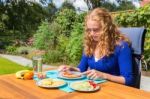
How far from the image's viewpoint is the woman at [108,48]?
2680 mm

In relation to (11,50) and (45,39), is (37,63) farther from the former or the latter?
(11,50)

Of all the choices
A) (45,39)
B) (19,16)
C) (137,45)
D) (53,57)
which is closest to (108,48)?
(137,45)

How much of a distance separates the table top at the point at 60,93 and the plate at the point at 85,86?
4 cm

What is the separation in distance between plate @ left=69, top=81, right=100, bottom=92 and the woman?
0.37 meters

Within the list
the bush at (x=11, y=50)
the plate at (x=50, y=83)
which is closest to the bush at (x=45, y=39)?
the bush at (x=11, y=50)

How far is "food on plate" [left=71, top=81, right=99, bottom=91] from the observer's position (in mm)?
2230

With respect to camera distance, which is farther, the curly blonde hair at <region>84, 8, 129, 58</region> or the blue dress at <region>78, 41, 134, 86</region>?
the curly blonde hair at <region>84, 8, 129, 58</region>

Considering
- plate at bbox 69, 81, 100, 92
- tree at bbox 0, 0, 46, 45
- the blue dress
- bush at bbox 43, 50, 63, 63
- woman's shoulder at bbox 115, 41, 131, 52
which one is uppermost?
tree at bbox 0, 0, 46, 45

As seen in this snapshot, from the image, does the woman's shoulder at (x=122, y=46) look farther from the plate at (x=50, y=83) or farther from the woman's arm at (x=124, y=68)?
the plate at (x=50, y=83)

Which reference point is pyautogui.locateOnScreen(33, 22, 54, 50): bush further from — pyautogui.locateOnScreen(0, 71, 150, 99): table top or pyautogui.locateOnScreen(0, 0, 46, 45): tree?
pyautogui.locateOnScreen(0, 71, 150, 99): table top

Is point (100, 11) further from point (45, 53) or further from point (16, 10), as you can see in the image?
point (16, 10)

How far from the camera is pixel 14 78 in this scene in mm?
2641

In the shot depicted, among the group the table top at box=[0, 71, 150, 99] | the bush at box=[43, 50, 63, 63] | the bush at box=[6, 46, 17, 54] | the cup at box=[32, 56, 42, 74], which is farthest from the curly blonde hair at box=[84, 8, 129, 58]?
the bush at box=[6, 46, 17, 54]

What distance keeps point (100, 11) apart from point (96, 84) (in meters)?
0.81
